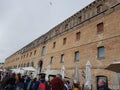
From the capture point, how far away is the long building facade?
51.1 feet

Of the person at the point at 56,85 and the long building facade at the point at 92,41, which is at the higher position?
the long building facade at the point at 92,41

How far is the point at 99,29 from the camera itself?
58.0 feet

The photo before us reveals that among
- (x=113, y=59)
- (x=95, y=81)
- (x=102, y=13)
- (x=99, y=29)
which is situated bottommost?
(x=95, y=81)

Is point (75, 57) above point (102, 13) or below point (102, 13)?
below

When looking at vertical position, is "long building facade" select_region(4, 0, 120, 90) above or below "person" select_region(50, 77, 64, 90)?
above

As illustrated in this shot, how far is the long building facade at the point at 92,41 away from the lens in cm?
1557

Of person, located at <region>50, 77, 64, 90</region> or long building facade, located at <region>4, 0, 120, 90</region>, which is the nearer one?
person, located at <region>50, 77, 64, 90</region>

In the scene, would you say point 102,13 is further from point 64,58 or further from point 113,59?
point 64,58

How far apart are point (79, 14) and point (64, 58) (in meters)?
6.09

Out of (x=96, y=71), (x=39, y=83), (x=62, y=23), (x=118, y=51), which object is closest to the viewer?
(x=39, y=83)

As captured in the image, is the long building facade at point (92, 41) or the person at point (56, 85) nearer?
the person at point (56, 85)

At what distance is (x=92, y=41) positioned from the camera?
59.1 ft

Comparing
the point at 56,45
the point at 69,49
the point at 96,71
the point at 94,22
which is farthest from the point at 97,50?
the point at 56,45

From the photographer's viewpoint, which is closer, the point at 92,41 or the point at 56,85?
the point at 56,85
